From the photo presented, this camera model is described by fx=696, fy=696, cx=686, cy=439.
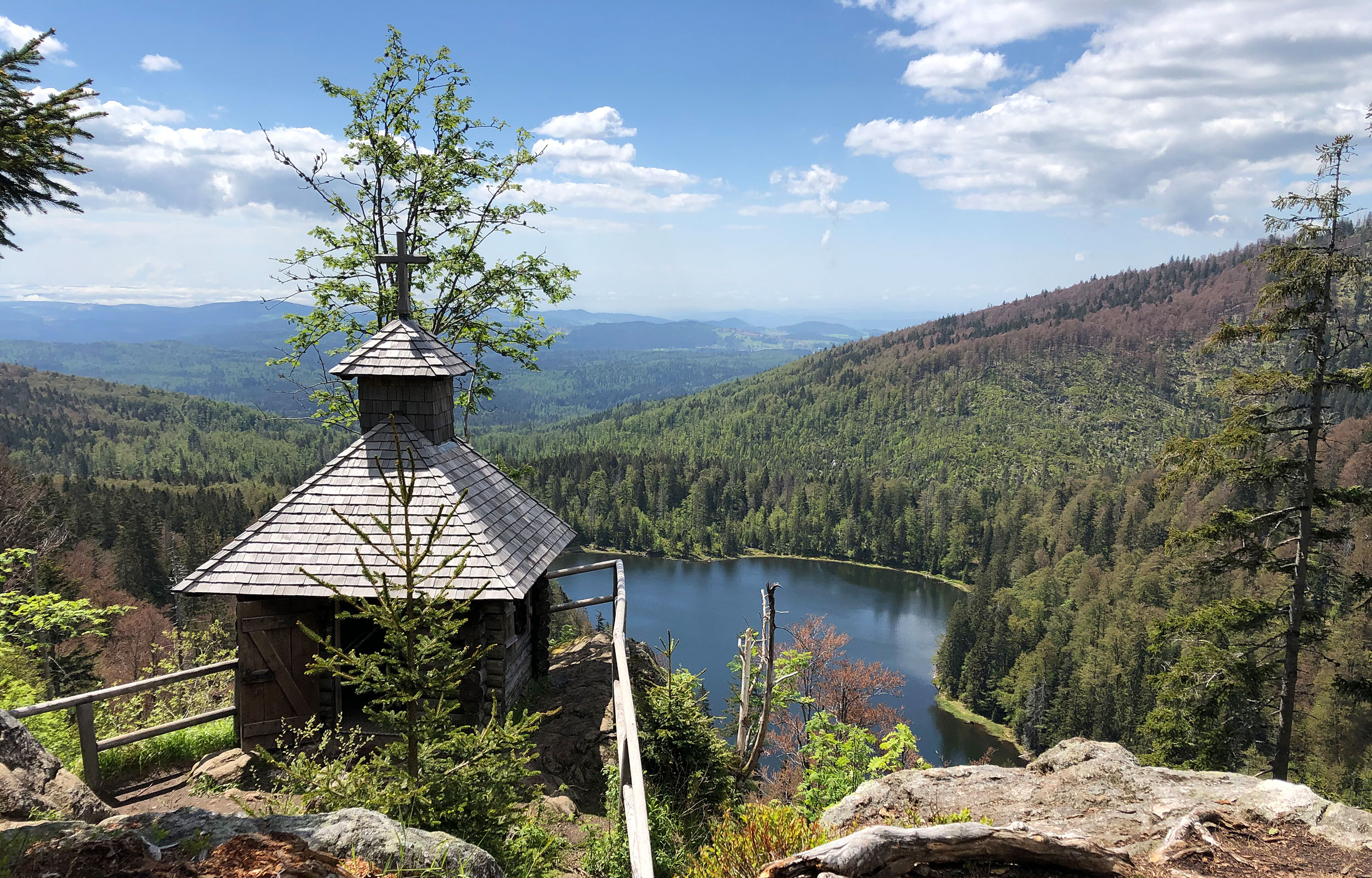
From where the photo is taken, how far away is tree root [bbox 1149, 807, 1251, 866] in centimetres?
529

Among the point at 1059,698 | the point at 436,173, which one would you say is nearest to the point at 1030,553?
the point at 1059,698

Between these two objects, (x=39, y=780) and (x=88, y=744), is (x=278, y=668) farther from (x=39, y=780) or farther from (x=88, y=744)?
(x=39, y=780)

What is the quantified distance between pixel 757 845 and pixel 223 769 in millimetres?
7755

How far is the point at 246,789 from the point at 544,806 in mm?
4139

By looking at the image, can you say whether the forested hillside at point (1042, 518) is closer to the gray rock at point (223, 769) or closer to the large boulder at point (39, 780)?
the gray rock at point (223, 769)

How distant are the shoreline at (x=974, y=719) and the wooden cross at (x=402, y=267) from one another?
2920 inches

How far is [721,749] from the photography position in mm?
9211

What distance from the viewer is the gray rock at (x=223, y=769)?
9094 mm

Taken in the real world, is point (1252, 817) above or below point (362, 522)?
below

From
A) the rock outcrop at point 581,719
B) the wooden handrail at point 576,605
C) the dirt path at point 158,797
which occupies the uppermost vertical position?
the wooden handrail at point 576,605

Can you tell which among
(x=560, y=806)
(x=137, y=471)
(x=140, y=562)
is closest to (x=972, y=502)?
(x=140, y=562)

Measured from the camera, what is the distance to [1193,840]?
5.46 m

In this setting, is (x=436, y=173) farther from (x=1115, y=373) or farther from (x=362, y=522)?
(x=1115, y=373)

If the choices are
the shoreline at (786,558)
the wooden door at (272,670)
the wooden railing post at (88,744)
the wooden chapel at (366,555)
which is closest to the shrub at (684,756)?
the wooden chapel at (366,555)
